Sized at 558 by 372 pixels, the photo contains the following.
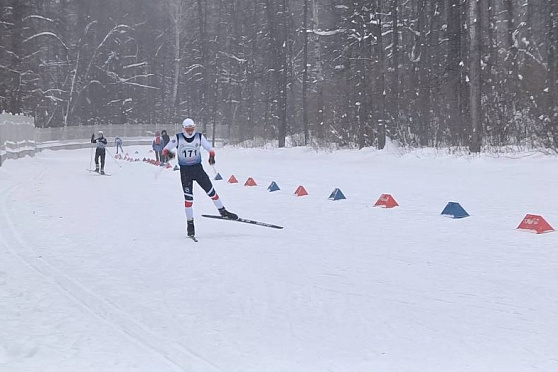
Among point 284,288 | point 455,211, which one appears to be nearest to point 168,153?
point 284,288

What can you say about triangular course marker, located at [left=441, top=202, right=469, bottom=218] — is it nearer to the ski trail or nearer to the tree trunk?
the ski trail

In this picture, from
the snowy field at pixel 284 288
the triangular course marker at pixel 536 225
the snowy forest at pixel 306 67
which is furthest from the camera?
the snowy forest at pixel 306 67

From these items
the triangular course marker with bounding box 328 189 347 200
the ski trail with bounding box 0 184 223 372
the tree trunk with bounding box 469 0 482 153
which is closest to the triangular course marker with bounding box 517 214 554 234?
the triangular course marker with bounding box 328 189 347 200

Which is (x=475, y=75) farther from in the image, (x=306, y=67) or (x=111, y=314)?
(x=111, y=314)

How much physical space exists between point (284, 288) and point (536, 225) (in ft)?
15.3

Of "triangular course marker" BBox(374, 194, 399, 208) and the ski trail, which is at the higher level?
"triangular course marker" BBox(374, 194, 399, 208)

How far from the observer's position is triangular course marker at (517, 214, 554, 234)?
9.30m

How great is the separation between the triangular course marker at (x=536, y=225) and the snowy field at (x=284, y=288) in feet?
1.15

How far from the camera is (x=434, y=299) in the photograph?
6094mm

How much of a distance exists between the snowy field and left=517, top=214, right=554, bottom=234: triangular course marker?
0.35 meters

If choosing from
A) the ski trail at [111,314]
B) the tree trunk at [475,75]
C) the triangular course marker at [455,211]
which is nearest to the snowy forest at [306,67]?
the tree trunk at [475,75]

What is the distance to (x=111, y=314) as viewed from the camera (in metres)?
5.71

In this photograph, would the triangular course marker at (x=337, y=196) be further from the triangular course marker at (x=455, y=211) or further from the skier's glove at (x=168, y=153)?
the skier's glove at (x=168, y=153)

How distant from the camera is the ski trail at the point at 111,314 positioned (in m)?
4.55
